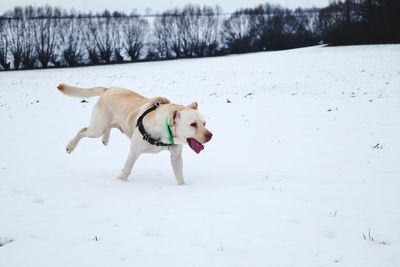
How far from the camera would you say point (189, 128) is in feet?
15.2

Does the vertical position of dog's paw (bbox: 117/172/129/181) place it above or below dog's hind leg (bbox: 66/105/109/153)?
below

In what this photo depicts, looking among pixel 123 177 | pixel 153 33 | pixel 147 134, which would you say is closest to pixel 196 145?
pixel 147 134

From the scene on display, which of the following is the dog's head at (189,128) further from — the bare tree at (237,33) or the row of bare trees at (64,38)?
the bare tree at (237,33)

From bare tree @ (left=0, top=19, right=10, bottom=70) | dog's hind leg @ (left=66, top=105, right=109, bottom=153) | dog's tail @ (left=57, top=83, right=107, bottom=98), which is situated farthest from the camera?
bare tree @ (left=0, top=19, right=10, bottom=70)

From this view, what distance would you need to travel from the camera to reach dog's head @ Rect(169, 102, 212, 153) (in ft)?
15.0

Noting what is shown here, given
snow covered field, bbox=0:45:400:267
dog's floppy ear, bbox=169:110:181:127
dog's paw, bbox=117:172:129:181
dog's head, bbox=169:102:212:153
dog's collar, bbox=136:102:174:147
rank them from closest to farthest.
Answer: snow covered field, bbox=0:45:400:267 → dog's head, bbox=169:102:212:153 → dog's floppy ear, bbox=169:110:181:127 → dog's collar, bbox=136:102:174:147 → dog's paw, bbox=117:172:129:181

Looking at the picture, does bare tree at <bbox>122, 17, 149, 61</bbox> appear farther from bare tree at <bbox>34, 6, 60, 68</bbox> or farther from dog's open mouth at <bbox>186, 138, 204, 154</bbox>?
dog's open mouth at <bbox>186, 138, 204, 154</bbox>

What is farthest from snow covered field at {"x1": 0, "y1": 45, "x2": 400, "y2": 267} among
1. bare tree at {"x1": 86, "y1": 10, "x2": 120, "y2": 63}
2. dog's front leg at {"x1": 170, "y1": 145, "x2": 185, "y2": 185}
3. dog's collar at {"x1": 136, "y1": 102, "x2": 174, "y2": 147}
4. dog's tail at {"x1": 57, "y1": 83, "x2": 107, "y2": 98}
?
bare tree at {"x1": 86, "y1": 10, "x2": 120, "y2": 63}

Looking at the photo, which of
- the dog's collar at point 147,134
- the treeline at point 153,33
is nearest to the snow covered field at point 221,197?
the dog's collar at point 147,134

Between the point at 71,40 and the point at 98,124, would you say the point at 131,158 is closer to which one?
the point at 98,124

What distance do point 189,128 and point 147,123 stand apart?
0.74 metres

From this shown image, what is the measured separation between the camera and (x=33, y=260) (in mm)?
2822

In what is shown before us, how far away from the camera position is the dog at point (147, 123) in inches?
183

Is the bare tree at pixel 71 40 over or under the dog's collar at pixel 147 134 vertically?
over
